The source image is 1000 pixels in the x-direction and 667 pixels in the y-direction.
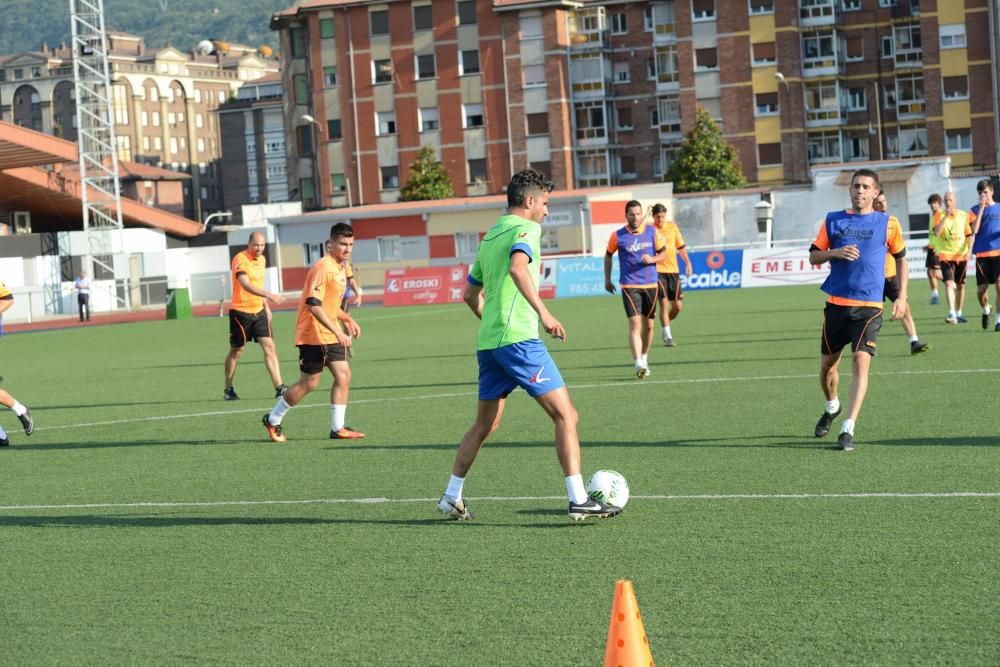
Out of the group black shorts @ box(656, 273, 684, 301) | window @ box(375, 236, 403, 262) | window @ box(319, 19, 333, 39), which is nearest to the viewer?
black shorts @ box(656, 273, 684, 301)

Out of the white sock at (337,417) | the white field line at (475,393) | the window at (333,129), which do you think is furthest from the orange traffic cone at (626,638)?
the window at (333,129)

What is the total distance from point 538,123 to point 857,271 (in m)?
77.6

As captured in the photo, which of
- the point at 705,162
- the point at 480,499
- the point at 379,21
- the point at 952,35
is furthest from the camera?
the point at 379,21

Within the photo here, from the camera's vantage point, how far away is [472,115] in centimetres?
8844

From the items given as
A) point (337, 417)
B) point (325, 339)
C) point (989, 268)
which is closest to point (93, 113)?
point (989, 268)

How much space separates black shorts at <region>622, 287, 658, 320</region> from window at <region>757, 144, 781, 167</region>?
68.7 metres

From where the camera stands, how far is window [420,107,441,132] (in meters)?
88.9

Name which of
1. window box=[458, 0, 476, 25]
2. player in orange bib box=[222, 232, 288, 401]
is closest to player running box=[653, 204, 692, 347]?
player in orange bib box=[222, 232, 288, 401]

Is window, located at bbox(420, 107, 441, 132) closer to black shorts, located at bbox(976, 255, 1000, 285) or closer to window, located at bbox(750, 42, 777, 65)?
window, located at bbox(750, 42, 777, 65)

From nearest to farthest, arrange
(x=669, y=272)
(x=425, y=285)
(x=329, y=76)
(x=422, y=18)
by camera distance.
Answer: (x=669, y=272) → (x=425, y=285) → (x=422, y=18) → (x=329, y=76)

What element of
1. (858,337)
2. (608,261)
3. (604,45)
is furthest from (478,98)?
(858,337)

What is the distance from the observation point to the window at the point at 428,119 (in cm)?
8894

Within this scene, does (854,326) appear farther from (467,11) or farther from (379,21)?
(379,21)

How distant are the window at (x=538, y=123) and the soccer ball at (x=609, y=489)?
262 feet
